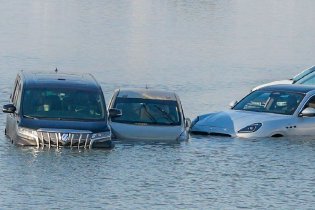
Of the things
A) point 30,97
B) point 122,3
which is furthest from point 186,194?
point 122,3

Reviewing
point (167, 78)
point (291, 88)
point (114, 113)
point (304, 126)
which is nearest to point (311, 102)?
point (291, 88)

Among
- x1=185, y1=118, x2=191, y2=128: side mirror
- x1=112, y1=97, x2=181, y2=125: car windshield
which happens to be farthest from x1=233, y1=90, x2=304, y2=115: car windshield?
x1=112, y1=97, x2=181, y2=125: car windshield

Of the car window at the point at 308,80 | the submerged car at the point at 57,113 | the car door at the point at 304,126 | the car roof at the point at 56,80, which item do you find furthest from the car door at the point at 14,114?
the car window at the point at 308,80

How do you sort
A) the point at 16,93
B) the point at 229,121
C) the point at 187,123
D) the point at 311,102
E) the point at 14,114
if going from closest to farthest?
1. the point at 14,114
2. the point at 16,93
3. the point at 187,123
4. the point at 229,121
5. the point at 311,102

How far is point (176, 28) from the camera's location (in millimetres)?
71062

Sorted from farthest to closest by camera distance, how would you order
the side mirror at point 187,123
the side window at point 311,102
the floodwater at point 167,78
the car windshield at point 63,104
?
the side window at point 311,102, the side mirror at point 187,123, the car windshield at point 63,104, the floodwater at point 167,78

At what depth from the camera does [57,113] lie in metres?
27.5

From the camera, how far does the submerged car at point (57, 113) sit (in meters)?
27.0

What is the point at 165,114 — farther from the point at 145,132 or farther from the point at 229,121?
the point at 229,121

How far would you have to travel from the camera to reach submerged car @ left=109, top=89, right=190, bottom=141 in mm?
28844

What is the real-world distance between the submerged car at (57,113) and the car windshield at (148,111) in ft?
4.08

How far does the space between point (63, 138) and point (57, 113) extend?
791mm

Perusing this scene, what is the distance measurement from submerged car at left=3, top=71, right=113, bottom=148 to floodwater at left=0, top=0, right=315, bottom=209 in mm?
342

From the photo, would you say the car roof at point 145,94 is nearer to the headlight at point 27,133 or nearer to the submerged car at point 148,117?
the submerged car at point 148,117
